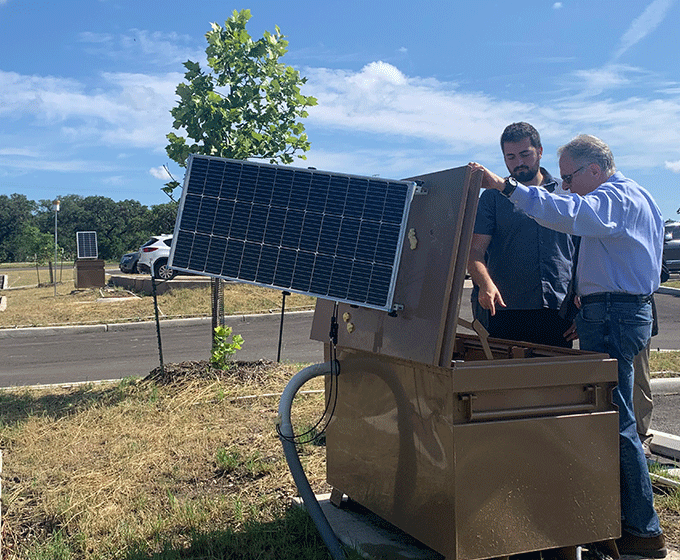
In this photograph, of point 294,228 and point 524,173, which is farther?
point 524,173

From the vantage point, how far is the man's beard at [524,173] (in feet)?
13.1

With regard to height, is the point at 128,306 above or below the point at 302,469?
below

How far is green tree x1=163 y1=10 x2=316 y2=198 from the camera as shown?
289 inches

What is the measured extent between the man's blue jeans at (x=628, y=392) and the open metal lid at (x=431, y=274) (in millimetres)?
989

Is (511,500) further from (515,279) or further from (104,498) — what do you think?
(104,498)

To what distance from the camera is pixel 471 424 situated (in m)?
2.61

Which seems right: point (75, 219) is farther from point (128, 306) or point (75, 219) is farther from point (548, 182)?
point (548, 182)

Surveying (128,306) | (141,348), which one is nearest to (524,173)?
(141,348)

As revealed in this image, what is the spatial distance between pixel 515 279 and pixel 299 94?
458cm

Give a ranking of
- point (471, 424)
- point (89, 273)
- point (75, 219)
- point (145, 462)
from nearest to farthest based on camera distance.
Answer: point (471, 424) < point (145, 462) < point (89, 273) < point (75, 219)

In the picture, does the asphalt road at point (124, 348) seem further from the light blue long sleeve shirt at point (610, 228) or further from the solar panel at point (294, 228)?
the light blue long sleeve shirt at point (610, 228)

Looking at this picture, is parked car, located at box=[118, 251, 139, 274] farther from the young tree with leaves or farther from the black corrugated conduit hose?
the black corrugated conduit hose

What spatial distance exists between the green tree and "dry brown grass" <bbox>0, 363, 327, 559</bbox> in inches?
94.9

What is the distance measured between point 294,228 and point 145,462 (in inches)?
97.0
